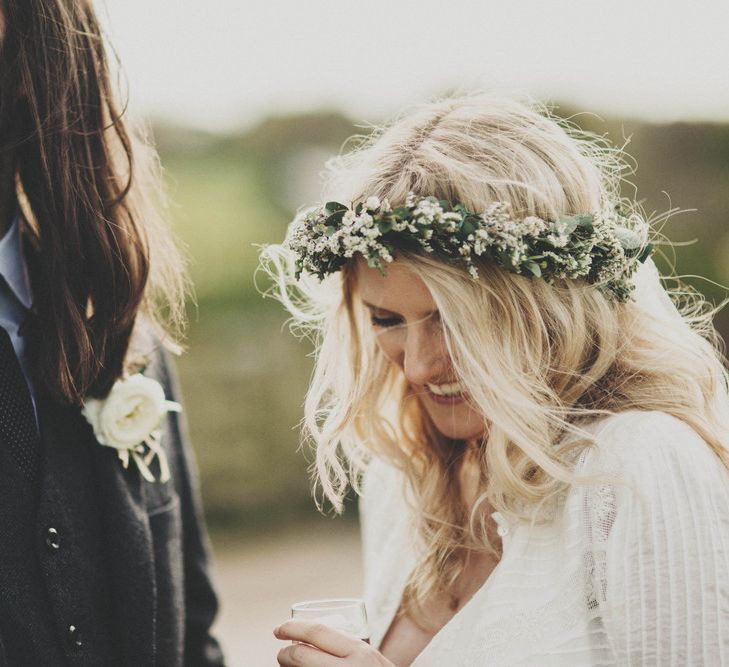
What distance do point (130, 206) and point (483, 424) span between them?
1298mm

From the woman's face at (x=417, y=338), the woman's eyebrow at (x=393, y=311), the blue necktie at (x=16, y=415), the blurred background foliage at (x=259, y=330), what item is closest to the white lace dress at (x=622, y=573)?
the woman's face at (x=417, y=338)

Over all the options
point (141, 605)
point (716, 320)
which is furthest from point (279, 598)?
point (141, 605)

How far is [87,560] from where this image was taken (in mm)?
2400

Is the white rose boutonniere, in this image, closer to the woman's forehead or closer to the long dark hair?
the long dark hair

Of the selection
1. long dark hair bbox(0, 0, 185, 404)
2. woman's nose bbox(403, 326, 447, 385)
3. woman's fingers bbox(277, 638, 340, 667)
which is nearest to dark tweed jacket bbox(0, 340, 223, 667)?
long dark hair bbox(0, 0, 185, 404)

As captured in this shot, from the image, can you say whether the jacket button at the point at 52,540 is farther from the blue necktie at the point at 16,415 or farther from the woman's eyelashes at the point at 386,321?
the woman's eyelashes at the point at 386,321

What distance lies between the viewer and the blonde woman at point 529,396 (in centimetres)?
217

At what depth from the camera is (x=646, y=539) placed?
2154 millimetres

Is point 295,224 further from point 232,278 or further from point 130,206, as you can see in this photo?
point 232,278

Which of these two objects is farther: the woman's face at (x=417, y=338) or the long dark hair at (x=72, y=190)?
the woman's face at (x=417, y=338)

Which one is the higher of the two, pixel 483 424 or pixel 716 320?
pixel 483 424

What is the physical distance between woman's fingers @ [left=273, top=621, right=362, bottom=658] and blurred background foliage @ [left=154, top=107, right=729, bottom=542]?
A: 6129 mm

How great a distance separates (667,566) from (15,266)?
194 cm

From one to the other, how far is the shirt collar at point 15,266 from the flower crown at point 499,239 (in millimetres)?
880
